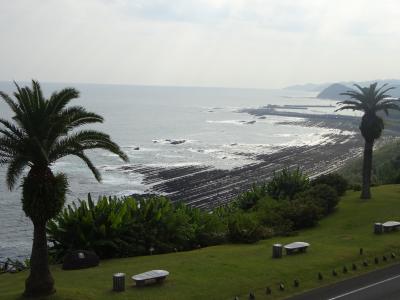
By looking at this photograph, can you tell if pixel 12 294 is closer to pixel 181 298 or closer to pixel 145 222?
pixel 181 298

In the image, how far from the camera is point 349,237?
29812 mm

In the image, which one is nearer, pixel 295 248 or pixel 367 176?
pixel 295 248

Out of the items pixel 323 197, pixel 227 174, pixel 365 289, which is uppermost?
pixel 323 197

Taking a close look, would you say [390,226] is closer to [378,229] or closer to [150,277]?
[378,229]

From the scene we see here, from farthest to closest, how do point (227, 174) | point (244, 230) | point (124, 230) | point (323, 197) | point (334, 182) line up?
point (227, 174), point (334, 182), point (323, 197), point (244, 230), point (124, 230)

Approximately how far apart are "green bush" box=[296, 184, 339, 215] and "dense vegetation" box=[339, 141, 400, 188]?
30862 mm

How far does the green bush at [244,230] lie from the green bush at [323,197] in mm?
8255

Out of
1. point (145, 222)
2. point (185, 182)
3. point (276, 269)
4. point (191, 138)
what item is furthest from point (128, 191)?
point (191, 138)

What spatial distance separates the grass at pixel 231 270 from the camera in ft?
63.5

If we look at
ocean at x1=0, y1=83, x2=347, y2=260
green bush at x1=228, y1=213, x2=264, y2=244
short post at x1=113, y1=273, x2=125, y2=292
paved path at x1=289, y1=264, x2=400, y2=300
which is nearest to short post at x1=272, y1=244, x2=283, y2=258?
paved path at x1=289, y1=264, x2=400, y2=300

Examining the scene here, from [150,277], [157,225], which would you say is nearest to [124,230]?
[157,225]

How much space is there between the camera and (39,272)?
59.6ft

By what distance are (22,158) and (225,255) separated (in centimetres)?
1209

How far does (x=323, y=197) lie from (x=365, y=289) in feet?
61.1
